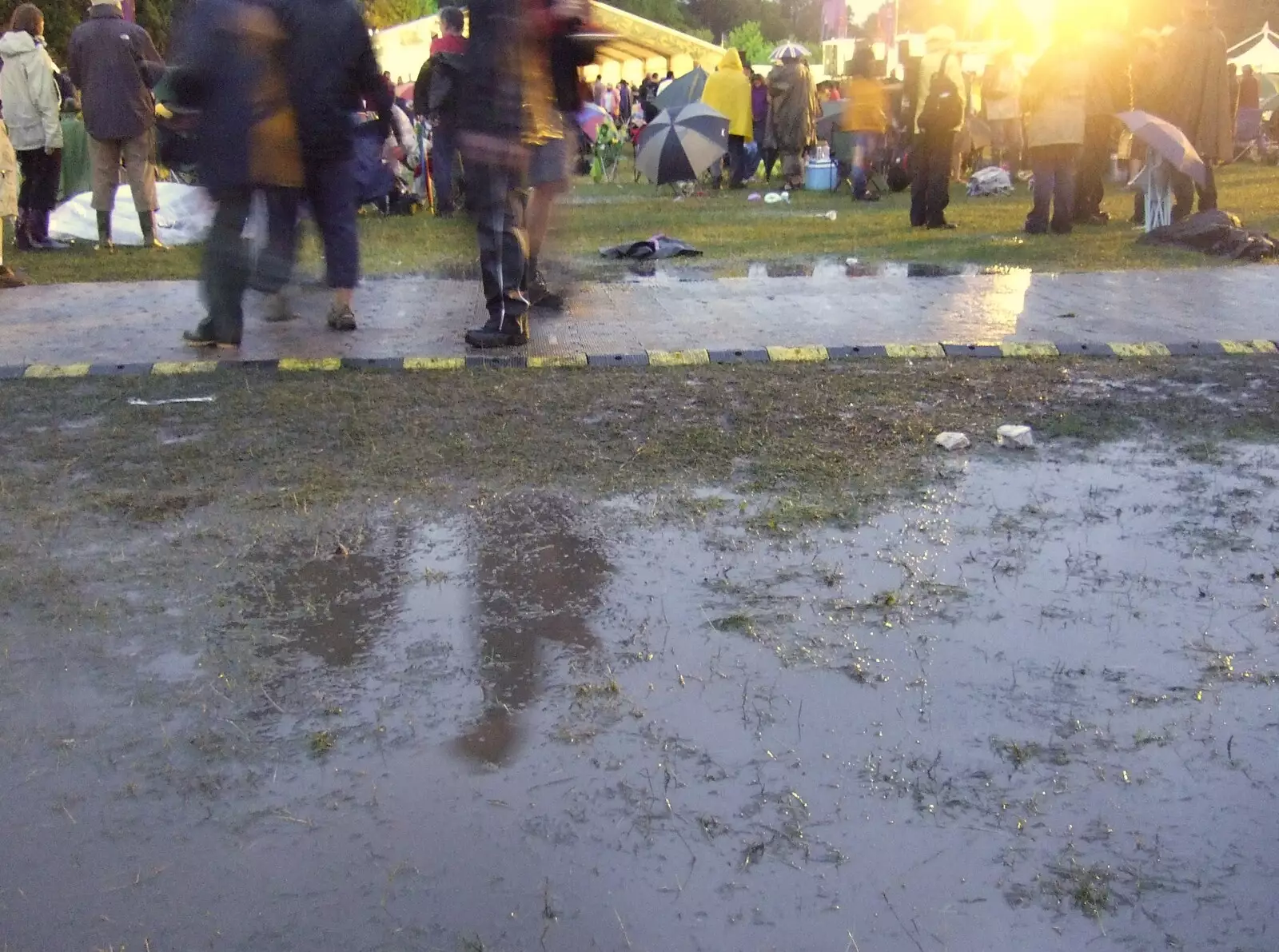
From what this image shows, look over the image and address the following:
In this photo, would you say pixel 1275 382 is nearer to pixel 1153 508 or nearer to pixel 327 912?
pixel 1153 508

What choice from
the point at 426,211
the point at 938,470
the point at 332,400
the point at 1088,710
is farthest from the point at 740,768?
the point at 426,211

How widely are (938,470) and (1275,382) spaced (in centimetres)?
210

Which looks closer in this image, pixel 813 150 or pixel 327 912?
pixel 327 912

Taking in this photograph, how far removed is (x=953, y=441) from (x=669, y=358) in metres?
1.87

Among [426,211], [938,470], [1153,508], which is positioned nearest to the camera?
[1153,508]

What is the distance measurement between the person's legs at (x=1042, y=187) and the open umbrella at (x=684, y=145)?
19.7ft

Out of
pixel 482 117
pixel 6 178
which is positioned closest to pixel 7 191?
pixel 6 178

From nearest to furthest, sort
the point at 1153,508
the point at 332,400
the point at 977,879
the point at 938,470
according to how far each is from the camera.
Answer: the point at 977,879, the point at 1153,508, the point at 938,470, the point at 332,400

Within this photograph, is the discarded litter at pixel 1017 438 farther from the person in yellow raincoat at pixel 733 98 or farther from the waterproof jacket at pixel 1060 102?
the person in yellow raincoat at pixel 733 98

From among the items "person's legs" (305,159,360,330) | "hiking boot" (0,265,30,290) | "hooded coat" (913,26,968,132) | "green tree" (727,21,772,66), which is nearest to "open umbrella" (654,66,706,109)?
"hooded coat" (913,26,968,132)

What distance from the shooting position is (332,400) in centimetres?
601

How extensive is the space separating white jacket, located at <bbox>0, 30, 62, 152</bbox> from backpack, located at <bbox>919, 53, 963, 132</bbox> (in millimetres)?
7564

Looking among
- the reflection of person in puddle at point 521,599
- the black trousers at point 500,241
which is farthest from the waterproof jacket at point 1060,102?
the reflection of person in puddle at point 521,599

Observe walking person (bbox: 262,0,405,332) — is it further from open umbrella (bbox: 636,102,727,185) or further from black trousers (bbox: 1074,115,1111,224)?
open umbrella (bbox: 636,102,727,185)
